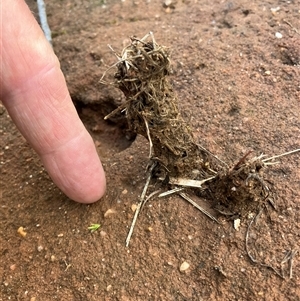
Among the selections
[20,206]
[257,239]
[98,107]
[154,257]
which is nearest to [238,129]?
[257,239]

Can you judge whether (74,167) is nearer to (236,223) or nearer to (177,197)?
(177,197)

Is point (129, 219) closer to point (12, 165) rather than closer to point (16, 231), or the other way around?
point (16, 231)

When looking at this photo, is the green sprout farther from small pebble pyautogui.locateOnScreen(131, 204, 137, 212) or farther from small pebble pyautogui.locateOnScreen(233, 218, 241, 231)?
small pebble pyautogui.locateOnScreen(233, 218, 241, 231)

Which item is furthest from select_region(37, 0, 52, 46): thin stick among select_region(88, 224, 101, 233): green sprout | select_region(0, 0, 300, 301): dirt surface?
select_region(88, 224, 101, 233): green sprout

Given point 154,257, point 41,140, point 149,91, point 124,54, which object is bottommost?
point 154,257

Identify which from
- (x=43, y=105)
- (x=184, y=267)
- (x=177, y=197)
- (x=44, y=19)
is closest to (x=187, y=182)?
(x=177, y=197)

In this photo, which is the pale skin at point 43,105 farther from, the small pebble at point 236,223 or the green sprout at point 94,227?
the small pebble at point 236,223
